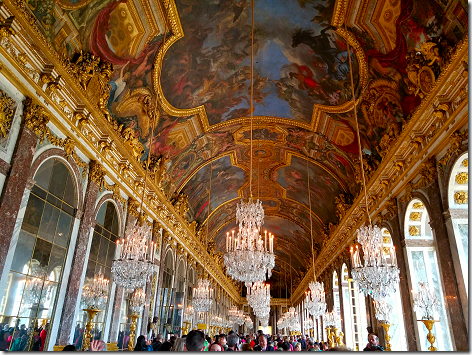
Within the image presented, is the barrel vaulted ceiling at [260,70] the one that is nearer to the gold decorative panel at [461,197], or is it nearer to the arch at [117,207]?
the arch at [117,207]

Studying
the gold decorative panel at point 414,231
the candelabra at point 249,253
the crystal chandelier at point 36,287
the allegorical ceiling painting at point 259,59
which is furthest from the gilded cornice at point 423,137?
the crystal chandelier at point 36,287

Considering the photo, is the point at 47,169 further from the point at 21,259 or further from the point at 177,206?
the point at 177,206

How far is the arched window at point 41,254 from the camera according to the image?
19.4ft

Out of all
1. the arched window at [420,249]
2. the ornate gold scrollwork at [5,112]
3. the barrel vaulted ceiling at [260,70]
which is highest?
the barrel vaulted ceiling at [260,70]

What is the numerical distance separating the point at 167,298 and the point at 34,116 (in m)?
10.5

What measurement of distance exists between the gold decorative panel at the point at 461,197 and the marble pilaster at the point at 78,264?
8.62m

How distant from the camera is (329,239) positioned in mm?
19641

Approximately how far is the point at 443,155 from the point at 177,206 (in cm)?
1144

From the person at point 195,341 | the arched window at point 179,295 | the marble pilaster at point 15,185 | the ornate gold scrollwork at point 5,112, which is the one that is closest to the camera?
the person at point 195,341

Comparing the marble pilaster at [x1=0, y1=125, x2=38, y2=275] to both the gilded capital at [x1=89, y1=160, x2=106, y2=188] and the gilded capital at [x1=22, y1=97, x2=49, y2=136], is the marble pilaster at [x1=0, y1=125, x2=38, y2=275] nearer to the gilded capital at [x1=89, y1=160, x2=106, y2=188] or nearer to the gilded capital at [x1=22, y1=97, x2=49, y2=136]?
the gilded capital at [x1=22, y1=97, x2=49, y2=136]

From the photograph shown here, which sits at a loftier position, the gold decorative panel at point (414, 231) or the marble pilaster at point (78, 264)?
the gold decorative panel at point (414, 231)

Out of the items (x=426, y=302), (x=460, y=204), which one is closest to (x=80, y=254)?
(x=426, y=302)

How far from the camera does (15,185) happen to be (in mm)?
5891

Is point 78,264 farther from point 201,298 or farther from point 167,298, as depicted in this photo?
point 167,298
